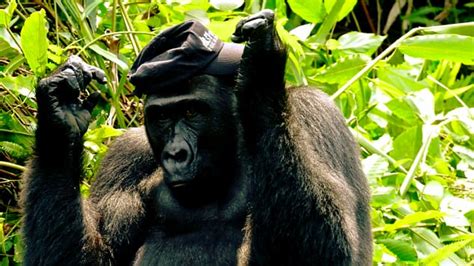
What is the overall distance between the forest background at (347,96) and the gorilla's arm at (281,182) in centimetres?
80

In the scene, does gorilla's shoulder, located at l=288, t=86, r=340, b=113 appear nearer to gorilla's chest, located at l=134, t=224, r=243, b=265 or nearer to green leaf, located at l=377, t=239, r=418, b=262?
gorilla's chest, located at l=134, t=224, r=243, b=265

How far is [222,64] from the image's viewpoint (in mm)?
4887

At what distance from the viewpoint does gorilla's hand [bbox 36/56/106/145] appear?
15.8 ft

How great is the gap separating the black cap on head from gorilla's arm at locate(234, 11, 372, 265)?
1.18 ft

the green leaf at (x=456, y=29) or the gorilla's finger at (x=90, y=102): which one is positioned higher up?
the gorilla's finger at (x=90, y=102)

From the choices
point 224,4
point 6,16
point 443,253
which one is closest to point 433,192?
point 443,253

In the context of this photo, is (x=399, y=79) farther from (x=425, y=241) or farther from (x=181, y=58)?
(x=181, y=58)

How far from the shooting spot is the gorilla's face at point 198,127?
477 centimetres

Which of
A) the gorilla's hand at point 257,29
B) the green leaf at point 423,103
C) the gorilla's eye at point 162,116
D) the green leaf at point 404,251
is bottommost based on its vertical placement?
the green leaf at point 404,251

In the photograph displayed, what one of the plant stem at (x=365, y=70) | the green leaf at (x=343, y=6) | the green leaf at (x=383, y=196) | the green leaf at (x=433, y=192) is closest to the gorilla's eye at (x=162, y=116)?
the green leaf at (x=383, y=196)

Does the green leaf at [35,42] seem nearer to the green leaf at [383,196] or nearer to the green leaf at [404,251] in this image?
the green leaf at [383,196]

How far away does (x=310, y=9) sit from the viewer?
20.2 ft

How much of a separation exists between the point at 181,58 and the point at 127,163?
65 cm

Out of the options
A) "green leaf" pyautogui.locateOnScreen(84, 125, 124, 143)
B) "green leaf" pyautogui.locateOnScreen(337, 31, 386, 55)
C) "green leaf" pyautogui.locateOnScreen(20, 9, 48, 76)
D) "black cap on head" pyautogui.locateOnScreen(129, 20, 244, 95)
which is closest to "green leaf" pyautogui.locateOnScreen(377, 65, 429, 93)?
"green leaf" pyautogui.locateOnScreen(337, 31, 386, 55)
